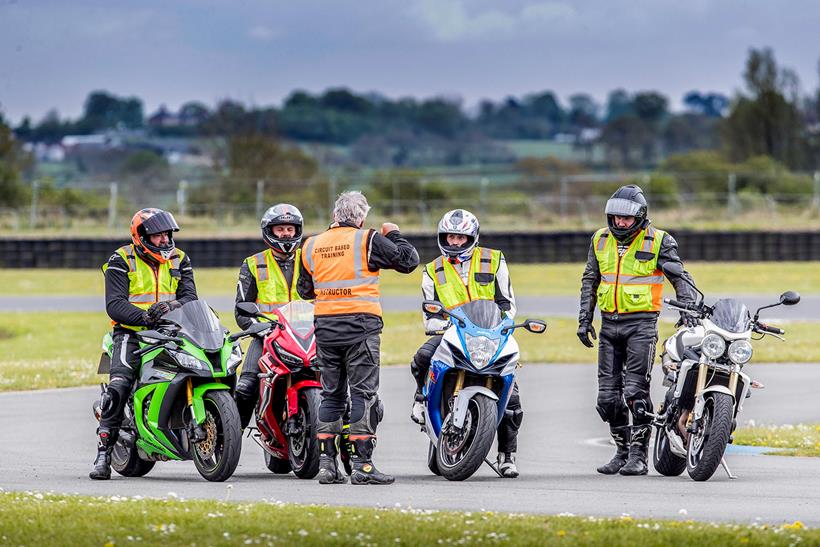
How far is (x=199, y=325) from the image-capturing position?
10.0 meters

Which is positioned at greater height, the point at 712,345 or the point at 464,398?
the point at 712,345

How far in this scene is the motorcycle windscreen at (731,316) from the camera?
1006 cm

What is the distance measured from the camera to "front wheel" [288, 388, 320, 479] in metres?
10.2

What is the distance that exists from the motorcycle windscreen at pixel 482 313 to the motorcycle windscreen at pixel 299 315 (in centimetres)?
98

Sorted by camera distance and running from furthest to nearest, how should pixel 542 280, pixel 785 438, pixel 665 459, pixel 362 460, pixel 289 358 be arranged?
pixel 542 280 → pixel 785 438 → pixel 665 459 → pixel 289 358 → pixel 362 460

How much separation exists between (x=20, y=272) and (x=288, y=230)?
99.7 feet

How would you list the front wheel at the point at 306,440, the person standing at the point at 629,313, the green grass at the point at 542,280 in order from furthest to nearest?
the green grass at the point at 542,280 < the person standing at the point at 629,313 < the front wheel at the point at 306,440

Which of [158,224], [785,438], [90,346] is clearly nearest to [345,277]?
[158,224]

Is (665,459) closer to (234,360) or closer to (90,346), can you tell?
(234,360)

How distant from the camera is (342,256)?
991cm

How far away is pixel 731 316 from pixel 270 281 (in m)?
3.10

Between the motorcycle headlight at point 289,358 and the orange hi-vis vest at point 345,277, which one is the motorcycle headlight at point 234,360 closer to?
the motorcycle headlight at point 289,358

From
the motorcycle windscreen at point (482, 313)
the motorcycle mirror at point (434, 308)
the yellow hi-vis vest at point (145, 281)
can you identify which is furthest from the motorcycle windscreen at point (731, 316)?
the yellow hi-vis vest at point (145, 281)

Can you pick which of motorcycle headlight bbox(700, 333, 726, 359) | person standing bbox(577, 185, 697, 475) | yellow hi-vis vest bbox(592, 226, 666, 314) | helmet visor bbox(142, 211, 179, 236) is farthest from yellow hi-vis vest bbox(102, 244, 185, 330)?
motorcycle headlight bbox(700, 333, 726, 359)
